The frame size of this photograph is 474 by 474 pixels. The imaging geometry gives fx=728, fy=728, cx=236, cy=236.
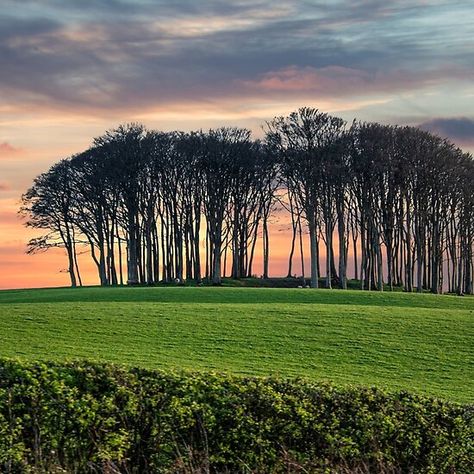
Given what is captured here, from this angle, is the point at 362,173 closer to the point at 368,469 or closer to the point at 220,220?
the point at 220,220

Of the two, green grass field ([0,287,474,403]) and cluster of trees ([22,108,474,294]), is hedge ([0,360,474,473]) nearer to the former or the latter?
green grass field ([0,287,474,403])

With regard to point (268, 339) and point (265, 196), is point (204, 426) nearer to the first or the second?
point (268, 339)

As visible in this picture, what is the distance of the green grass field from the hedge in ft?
22.5

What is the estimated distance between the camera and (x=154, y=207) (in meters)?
62.2

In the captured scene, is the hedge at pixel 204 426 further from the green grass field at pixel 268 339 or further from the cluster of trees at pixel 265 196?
the cluster of trees at pixel 265 196

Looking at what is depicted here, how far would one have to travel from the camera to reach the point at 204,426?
32.9ft

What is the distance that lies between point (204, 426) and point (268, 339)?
1347 centimetres

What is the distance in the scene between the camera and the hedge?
9.71m

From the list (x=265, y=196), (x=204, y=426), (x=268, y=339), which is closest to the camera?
(x=204, y=426)

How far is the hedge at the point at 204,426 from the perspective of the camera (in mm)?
9711

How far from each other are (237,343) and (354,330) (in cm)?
505

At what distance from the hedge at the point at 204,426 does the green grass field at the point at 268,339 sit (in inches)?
270

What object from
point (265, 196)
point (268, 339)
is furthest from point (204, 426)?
point (265, 196)

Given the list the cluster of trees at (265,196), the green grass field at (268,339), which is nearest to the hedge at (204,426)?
the green grass field at (268,339)
